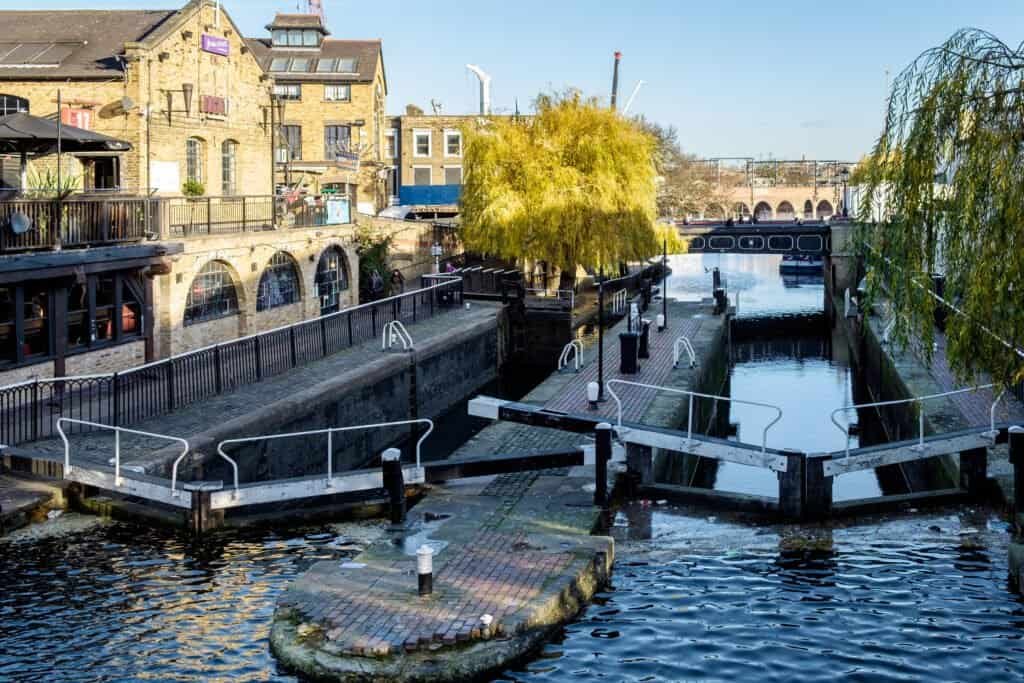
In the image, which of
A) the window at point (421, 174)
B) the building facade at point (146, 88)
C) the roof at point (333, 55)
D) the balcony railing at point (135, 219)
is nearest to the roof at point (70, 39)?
the building facade at point (146, 88)

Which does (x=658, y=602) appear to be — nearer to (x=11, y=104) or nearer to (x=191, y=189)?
(x=191, y=189)

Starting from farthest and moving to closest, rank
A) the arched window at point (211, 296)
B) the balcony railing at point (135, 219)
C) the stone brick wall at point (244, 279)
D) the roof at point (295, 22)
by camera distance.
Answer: the roof at point (295, 22) → the arched window at point (211, 296) → the stone brick wall at point (244, 279) → the balcony railing at point (135, 219)

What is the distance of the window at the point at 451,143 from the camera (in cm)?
7800

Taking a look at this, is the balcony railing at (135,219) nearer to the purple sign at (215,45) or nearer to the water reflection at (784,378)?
the purple sign at (215,45)

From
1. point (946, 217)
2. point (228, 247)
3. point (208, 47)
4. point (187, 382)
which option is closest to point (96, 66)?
point (208, 47)

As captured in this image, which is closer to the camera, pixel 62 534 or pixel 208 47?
pixel 62 534

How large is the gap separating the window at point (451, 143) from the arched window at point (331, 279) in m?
41.5

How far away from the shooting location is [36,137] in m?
22.2

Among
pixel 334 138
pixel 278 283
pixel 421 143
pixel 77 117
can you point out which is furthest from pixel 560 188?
pixel 421 143

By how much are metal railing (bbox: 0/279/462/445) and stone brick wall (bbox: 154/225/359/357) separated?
2.46 meters

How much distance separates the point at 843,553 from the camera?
1526 centimetres

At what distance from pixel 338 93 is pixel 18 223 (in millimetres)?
43564

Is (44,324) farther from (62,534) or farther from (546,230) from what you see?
(546,230)

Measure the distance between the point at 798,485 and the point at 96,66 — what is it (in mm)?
22058
